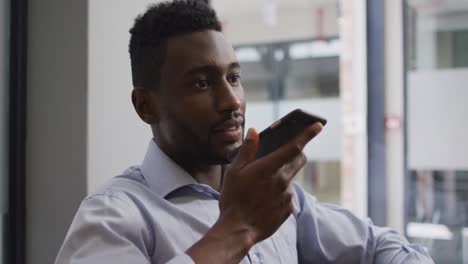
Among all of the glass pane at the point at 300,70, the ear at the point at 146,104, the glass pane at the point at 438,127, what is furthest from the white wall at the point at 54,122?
the glass pane at the point at 438,127

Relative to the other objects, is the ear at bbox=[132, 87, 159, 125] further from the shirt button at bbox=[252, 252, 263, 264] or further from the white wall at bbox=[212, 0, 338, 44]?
the white wall at bbox=[212, 0, 338, 44]

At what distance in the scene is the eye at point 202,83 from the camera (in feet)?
3.02

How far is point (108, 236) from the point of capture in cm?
76

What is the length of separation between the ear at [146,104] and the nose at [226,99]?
152 mm

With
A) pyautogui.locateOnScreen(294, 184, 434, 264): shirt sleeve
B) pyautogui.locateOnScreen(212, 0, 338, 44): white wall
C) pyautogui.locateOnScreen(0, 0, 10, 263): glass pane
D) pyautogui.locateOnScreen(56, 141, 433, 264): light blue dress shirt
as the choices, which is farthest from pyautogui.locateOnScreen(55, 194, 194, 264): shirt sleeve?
pyautogui.locateOnScreen(212, 0, 338, 44): white wall

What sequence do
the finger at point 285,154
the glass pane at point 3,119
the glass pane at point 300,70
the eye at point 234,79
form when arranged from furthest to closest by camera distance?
the glass pane at point 300,70 → the glass pane at point 3,119 → the eye at point 234,79 → the finger at point 285,154

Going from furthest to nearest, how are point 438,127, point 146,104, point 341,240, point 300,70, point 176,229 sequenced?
point 300,70 < point 438,127 < point 341,240 < point 146,104 < point 176,229

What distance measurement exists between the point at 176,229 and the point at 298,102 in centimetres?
138

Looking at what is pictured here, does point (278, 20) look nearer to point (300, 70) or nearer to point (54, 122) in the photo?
point (300, 70)

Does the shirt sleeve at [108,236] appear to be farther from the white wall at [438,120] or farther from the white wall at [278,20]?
the white wall at [278,20]

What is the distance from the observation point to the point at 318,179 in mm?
2148

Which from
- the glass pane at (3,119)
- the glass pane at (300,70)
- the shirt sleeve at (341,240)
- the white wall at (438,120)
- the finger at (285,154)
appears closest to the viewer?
the finger at (285,154)

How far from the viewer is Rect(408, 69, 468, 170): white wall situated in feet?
5.80

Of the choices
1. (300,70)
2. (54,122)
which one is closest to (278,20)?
(300,70)
